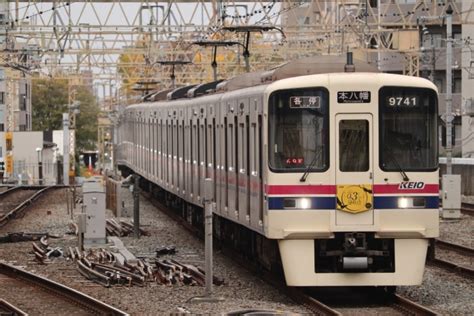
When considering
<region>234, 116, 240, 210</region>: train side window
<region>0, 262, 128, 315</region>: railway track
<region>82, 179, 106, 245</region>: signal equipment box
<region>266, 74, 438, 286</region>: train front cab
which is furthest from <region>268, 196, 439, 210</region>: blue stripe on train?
<region>82, 179, 106, 245</region>: signal equipment box

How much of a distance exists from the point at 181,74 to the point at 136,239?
3246 cm

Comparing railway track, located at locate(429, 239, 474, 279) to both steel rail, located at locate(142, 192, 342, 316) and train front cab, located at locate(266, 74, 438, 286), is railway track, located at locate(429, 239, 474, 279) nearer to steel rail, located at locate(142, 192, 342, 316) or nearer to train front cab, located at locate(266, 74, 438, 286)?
steel rail, located at locate(142, 192, 342, 316)

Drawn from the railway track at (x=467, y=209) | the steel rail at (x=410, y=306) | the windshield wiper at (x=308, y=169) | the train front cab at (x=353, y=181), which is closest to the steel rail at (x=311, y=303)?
the train front cab at (x=353, y=181)

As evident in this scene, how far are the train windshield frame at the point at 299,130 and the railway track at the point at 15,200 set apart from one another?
517 inches

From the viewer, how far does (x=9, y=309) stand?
13.0m

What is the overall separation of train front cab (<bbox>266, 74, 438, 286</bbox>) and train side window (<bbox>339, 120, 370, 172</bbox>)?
10 mm

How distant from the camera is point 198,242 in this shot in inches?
834

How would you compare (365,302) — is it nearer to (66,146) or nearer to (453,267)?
(453,267)

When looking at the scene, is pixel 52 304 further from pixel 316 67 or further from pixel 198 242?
pixel 198 242

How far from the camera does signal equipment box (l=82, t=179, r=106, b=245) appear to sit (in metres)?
20.2

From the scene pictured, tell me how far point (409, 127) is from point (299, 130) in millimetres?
1150

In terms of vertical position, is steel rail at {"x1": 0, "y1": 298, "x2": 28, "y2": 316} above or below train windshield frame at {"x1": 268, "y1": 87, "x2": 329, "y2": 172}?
below

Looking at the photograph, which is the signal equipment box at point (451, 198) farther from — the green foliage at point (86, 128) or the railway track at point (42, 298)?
the green foliage at point (86, 128)

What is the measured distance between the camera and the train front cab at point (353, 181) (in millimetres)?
13188
